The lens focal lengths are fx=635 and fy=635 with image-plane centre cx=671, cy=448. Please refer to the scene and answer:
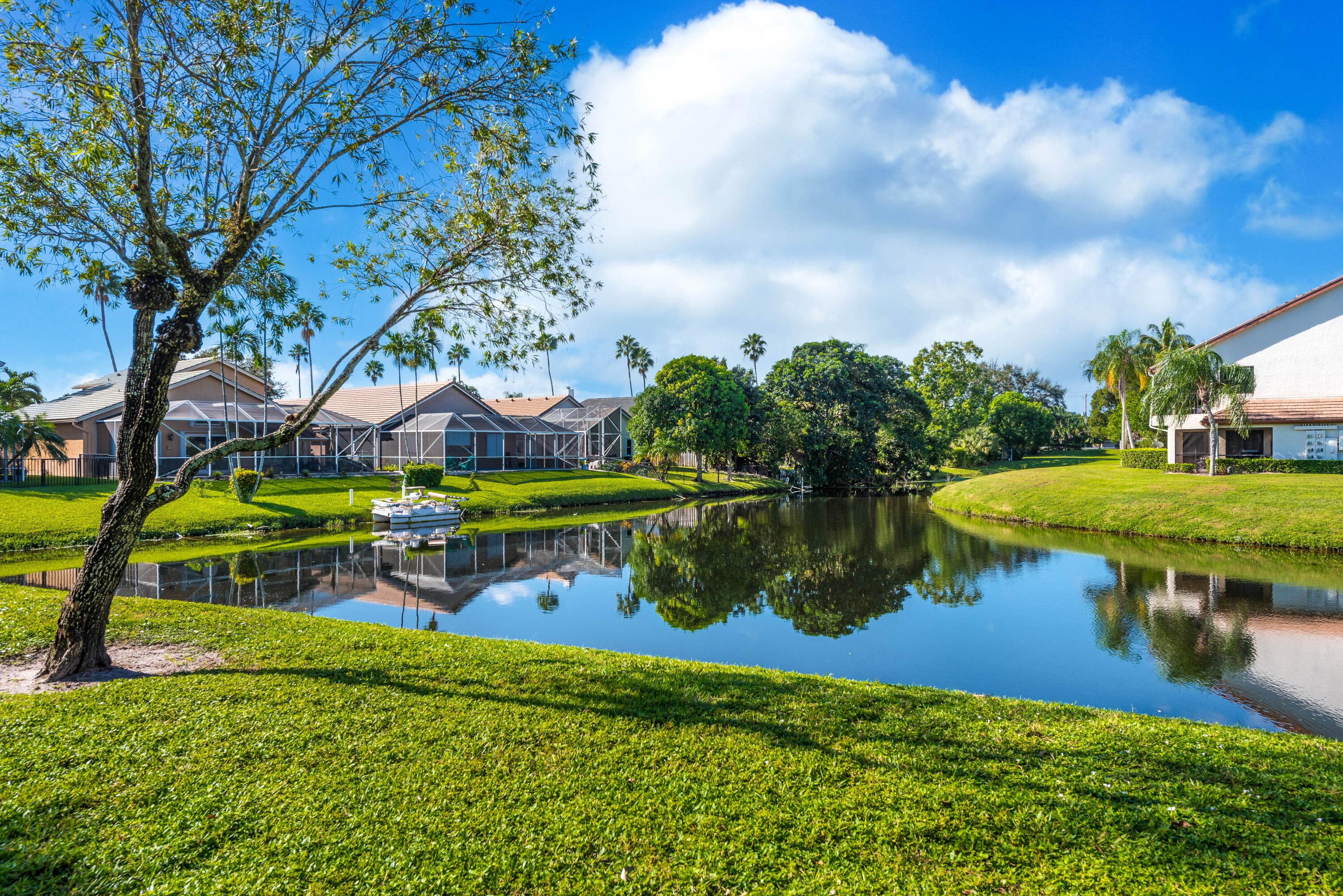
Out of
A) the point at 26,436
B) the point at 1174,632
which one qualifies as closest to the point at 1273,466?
the point at 1174,632

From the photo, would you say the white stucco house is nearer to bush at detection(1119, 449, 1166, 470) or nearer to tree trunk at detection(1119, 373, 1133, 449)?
bush at detection(1119, 449, 1166, 470)

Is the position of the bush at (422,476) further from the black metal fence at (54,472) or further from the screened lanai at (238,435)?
the black metal fence at (54,472)

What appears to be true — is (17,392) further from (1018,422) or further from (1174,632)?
(1018,422)

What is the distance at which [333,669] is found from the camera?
298 inches

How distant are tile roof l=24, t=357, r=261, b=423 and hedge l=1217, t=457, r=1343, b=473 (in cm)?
5384

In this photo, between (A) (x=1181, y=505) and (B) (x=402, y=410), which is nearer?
(A) (x=1181, y=505)

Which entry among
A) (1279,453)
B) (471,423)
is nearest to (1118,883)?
(1279,453)

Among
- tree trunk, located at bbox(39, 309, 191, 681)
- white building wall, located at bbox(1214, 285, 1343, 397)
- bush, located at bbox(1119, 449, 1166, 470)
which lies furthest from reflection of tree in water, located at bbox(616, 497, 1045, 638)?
white building wall, located at bbox(1214, 285, 1343, 397)

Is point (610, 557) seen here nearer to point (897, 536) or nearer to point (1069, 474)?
point (897, 536)

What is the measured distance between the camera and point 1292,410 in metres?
32.2

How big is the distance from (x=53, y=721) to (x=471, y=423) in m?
41.5

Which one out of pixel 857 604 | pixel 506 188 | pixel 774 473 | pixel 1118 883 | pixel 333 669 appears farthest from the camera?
pixel 774 473

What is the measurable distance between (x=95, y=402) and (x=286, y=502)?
67.4 feet

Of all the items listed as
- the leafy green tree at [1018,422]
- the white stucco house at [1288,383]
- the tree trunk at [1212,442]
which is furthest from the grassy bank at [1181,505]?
the leafy green tree at [1018,422]
